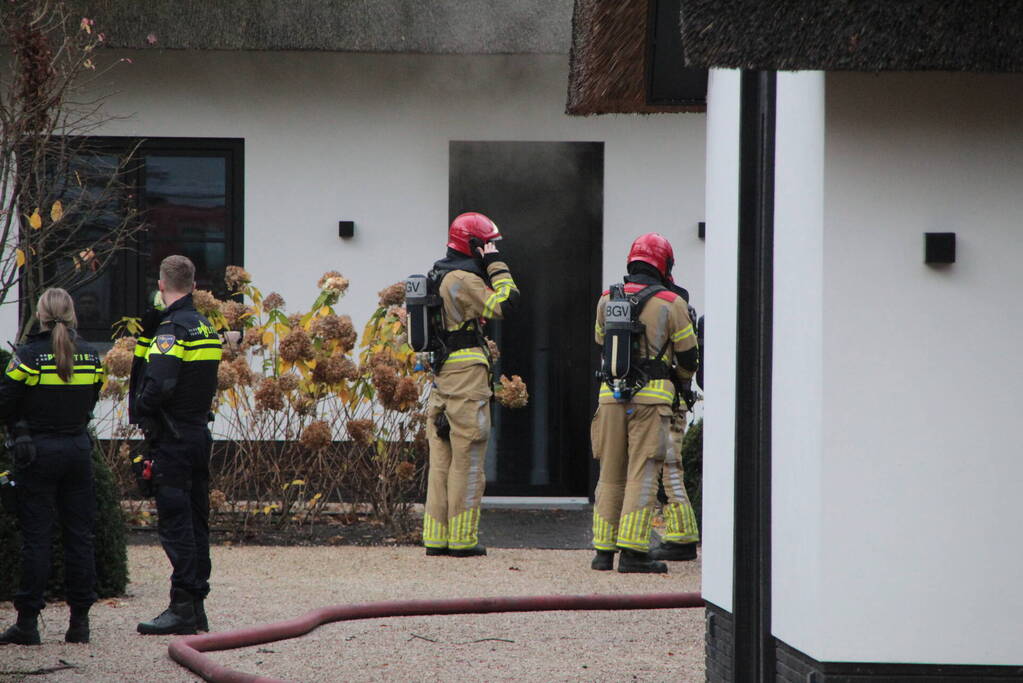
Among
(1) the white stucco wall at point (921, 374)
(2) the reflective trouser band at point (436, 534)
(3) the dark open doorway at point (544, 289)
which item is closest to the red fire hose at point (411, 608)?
(2) the reflective trouser band at point (436, 534)

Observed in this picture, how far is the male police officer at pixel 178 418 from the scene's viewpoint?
7.38m

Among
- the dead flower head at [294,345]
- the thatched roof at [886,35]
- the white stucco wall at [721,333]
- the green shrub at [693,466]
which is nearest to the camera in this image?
the thatched roof at [886,35]

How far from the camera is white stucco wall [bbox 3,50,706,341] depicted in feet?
41.8

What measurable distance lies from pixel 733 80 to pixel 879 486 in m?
1.82

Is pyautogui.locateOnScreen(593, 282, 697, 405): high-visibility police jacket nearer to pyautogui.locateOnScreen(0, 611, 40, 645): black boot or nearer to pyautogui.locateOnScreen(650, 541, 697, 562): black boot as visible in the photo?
pyautogui.locateOnScreen(650, 541, 697, 562): black boot

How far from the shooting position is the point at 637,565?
9461 millimetres

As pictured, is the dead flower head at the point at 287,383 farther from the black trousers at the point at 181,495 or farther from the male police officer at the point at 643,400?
the black trousers at the point at 181,495

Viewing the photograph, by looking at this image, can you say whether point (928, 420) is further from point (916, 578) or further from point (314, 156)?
A: point (314, 156)

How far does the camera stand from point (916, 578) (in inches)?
182

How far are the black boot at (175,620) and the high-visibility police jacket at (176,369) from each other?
84 cm

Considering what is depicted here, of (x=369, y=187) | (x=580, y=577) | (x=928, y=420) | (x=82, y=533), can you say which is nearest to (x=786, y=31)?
(x=928, y=420)

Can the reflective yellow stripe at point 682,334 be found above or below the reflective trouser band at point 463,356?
Answer: above

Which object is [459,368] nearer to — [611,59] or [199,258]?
[611,59]

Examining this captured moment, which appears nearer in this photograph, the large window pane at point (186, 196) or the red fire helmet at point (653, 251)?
the red fire helmet at point (653, 251)
